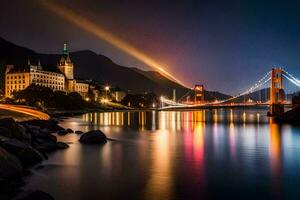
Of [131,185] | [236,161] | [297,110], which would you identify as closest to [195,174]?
[131,185]

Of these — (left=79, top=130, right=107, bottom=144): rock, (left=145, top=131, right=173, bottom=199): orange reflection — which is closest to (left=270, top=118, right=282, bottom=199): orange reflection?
(left=145, top=131, right=173, bottom=199): orange reflection

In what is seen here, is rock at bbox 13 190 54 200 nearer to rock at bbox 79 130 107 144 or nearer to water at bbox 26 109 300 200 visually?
water at bbox 26 109 300 200

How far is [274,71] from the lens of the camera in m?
73.8

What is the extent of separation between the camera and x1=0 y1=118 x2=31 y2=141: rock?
19.4 meters

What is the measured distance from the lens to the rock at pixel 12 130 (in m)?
19.4

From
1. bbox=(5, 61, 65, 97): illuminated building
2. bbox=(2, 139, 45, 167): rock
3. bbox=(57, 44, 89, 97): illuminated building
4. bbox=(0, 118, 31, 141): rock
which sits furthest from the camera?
bbox=(57, 44, 89, 97): illuminated building

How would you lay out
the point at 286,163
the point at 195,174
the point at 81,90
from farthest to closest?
the point at 81,90 < the point at 286,163 < the point at 195,174

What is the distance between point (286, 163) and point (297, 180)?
4.90m

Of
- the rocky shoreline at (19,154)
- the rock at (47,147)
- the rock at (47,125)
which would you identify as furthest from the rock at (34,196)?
the rock at (47,125)

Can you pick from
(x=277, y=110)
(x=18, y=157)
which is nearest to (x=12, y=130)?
(x=18, y=157)

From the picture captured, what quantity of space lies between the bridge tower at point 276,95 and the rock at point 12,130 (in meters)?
56.6

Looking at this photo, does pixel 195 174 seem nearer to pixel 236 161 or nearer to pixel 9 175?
pixel 236 161

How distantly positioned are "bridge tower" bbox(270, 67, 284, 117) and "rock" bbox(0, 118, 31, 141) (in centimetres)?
5657

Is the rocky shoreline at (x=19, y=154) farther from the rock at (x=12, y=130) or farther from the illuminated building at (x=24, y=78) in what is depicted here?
the illuminated building at (x=24, y=78)
